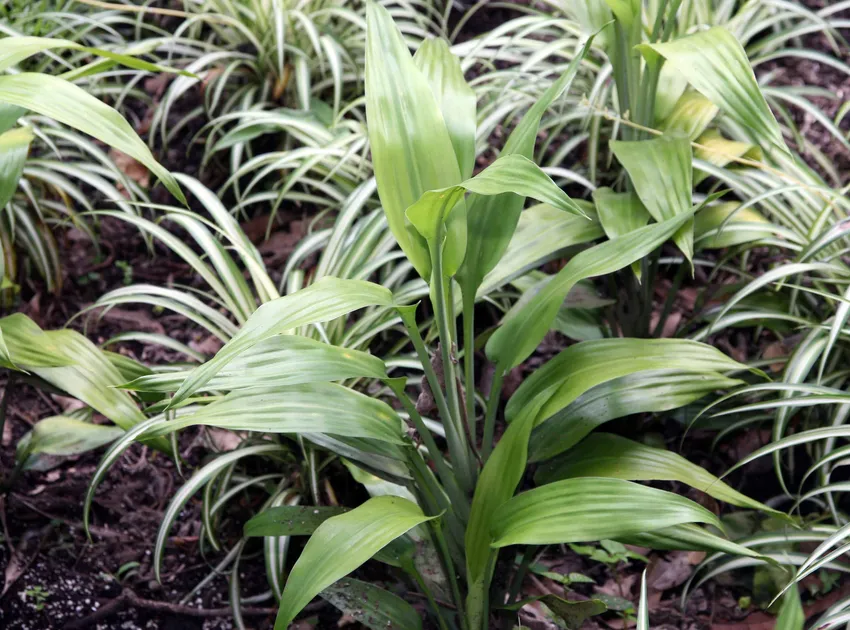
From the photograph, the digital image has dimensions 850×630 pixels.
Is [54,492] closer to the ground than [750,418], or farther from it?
closer to the ground

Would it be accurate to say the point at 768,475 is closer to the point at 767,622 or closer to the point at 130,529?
the point at 767,622

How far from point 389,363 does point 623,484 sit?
63 centimetres

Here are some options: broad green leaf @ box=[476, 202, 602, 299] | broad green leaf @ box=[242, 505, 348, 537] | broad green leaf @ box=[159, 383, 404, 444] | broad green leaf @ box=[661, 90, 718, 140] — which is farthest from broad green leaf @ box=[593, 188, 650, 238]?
broad green leaf @ box=[242, 505, 348, 537]

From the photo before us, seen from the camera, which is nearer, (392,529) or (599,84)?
(392,529)

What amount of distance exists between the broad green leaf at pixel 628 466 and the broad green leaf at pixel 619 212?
38 centimetres

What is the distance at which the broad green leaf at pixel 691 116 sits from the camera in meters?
1.60

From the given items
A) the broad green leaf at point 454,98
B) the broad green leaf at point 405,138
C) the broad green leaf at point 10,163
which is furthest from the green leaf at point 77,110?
the broad green leaf at point 454,98

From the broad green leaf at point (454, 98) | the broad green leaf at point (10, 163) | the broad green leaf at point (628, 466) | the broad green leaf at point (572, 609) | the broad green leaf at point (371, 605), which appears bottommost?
the broad green leaf at point (371, 605)

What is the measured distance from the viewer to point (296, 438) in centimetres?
153

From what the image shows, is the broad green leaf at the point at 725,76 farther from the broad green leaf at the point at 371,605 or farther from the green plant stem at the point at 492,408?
the broad green leaf at the point at 371,605

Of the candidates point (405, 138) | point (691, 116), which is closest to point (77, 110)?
point (405, 138)

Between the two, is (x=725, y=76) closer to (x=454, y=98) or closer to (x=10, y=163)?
(x=454, y=98)

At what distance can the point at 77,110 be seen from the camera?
46.4 inches

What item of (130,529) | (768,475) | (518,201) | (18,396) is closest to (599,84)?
(518,201)
